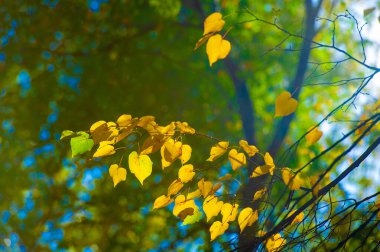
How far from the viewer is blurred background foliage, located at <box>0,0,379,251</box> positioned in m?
6.63

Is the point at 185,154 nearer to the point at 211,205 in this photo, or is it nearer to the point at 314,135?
the point at 211,205

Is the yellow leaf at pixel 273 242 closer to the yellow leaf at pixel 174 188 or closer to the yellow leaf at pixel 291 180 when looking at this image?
the yellow leaf at pixel 291 180

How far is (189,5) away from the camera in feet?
21.3

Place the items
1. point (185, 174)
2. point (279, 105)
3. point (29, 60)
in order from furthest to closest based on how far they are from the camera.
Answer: point (29, 60) < point (185, 174) < point (279, 105)

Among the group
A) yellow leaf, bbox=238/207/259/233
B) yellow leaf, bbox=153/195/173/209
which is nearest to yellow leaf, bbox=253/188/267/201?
yellow leaf, bbox=238/207/259/233

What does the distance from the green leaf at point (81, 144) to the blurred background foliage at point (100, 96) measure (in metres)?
5.03

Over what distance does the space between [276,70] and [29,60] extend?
3818 mm

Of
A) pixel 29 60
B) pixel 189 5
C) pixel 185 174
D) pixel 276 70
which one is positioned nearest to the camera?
pixel 185 174

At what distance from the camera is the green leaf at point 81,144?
4.68 ft

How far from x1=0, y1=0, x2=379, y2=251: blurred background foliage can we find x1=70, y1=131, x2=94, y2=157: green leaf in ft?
16.5

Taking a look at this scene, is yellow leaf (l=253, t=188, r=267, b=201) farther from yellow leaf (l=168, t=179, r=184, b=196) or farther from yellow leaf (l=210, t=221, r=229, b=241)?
yellow leaf (l=168, t=179, r=184, b=196)

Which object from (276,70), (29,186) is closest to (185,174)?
(29,186)

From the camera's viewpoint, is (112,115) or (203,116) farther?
(203,116)

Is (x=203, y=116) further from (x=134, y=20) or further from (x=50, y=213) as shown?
(x=50, y=213)
